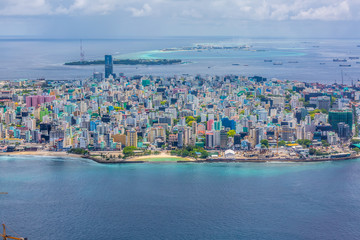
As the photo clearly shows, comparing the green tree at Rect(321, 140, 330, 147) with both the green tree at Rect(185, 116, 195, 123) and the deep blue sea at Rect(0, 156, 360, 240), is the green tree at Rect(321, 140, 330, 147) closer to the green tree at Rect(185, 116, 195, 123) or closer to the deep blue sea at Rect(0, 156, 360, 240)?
the deep blue sea at Rect(0, 156, 360, 240)

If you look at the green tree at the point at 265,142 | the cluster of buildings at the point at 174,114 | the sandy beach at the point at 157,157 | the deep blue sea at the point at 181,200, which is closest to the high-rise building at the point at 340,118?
the cluster of buildings at the point at 174,114

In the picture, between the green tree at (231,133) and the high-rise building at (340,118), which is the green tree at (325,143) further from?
the green tree at (231,133)

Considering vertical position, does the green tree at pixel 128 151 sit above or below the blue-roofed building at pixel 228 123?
below

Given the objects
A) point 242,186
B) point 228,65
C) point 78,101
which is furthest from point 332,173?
point 228,65

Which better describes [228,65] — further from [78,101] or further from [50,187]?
[50,187]

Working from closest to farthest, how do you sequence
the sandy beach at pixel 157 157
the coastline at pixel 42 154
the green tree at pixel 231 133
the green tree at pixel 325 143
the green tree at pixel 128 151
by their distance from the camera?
the sandy beach at pixel 157 157
the green tree at pixel 128 151
the coastline at pixel 42 154
the green tree at pixel 325 143
the green tree at pixel 231 133

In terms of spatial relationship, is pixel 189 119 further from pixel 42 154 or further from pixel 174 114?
pixel 42 154

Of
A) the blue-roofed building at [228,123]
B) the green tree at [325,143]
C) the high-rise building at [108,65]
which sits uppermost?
the high-rise building at [108,65]
